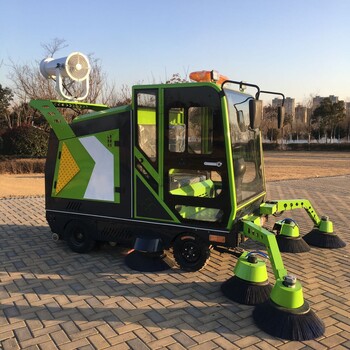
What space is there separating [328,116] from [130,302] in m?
46.6

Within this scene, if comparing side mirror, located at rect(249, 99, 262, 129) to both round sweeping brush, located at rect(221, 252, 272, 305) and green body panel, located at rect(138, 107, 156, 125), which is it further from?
round sweeping brush, located at rect(221, 252, 272, 305)

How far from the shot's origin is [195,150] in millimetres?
4281

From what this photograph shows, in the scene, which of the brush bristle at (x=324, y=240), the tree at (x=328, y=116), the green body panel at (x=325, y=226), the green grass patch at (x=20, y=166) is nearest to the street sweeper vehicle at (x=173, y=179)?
the brush bristle at (x=324, y=240)

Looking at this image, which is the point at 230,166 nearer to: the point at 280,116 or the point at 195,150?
the point at 195,150

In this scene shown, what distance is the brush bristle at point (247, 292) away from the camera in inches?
149

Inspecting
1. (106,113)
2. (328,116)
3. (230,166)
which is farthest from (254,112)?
(328,116)

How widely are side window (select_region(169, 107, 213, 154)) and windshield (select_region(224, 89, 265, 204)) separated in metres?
0.27

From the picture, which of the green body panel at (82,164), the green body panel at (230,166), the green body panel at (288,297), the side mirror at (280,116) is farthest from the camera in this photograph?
the side mirror at (280,116)

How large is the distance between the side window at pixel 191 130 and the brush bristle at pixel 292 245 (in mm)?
2214

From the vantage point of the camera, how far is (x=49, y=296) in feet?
12.8

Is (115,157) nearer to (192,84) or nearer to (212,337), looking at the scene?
(192,84)

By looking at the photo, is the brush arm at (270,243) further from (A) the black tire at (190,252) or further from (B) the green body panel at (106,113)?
(B) the green body panel at (106,113)

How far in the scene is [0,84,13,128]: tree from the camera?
24719mm

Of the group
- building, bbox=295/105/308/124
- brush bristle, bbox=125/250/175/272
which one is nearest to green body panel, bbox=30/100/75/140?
brush bristle, bbox=125/250/175/272
